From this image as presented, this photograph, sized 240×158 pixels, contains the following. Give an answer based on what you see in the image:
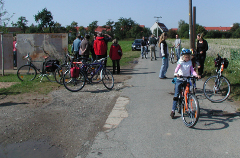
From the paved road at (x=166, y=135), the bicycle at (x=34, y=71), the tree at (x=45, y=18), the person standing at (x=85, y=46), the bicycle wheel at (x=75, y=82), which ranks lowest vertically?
the paved road at (x=166, y=135)

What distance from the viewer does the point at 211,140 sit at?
4.64 metres

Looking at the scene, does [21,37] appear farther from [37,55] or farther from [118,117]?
[118,117]

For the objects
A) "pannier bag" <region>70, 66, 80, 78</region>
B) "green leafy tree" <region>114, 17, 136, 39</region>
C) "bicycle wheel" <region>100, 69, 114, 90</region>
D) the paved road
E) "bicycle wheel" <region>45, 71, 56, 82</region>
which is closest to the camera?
the paved road

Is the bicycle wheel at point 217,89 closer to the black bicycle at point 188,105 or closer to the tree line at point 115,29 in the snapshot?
the black bicycle at point 188,105

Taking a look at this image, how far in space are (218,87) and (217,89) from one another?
0.06m

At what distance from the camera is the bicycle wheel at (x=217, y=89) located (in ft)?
23.7

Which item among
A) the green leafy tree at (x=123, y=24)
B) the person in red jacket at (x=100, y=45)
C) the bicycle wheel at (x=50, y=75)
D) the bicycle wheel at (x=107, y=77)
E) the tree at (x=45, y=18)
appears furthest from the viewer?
the green leafy tree at (x=123, y=24)

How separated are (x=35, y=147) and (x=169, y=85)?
619 cm

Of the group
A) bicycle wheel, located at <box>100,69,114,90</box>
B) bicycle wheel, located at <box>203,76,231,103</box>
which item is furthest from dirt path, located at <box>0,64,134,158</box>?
bicycle wheel, located at <box>203,76,231,103</box>

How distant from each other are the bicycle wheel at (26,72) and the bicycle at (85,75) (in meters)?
2.39

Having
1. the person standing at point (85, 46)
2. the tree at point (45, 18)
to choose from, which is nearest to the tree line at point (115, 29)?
the tree at point (45, 18)

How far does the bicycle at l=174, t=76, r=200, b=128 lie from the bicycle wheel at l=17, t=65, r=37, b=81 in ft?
23.0

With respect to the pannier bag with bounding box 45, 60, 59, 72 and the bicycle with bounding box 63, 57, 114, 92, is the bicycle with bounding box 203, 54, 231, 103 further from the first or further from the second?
the pannier bag with bounding box 45, 60, 59, 72

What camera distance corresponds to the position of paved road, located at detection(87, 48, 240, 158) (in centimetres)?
419
